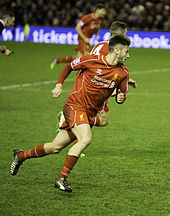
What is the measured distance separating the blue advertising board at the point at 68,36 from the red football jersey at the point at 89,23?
8.89 metres

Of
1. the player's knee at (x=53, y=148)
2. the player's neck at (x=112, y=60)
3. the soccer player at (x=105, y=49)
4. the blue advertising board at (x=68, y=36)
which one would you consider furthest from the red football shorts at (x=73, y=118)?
the blue advertising board at (x=68, y=36)

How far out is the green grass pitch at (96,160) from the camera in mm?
4629

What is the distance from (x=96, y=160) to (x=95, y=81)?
154 cm

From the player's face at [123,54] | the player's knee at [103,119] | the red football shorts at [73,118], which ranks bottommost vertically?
the player's knee at [103,119]

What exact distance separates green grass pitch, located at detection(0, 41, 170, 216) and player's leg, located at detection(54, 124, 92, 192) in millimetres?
115

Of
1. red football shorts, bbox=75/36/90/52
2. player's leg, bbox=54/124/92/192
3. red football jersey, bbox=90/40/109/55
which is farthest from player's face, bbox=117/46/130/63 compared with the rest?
red football shorts, bbox=75/36/90/52

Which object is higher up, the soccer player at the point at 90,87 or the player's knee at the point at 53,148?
the soccer player at the point at 90,87

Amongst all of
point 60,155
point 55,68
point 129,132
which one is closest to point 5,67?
point 55,68

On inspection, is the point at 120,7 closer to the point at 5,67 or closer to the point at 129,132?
the point at 5,67

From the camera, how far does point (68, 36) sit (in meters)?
25.4

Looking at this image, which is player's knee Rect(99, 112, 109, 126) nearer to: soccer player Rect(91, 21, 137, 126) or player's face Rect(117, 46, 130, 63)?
soccer player Rect(91, 21, 137, 126)

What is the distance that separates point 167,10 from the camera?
2586cm

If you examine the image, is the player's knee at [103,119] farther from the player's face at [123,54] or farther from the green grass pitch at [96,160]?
the player's face at [123,54]

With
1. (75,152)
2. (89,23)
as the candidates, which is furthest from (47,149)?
(89,23)
